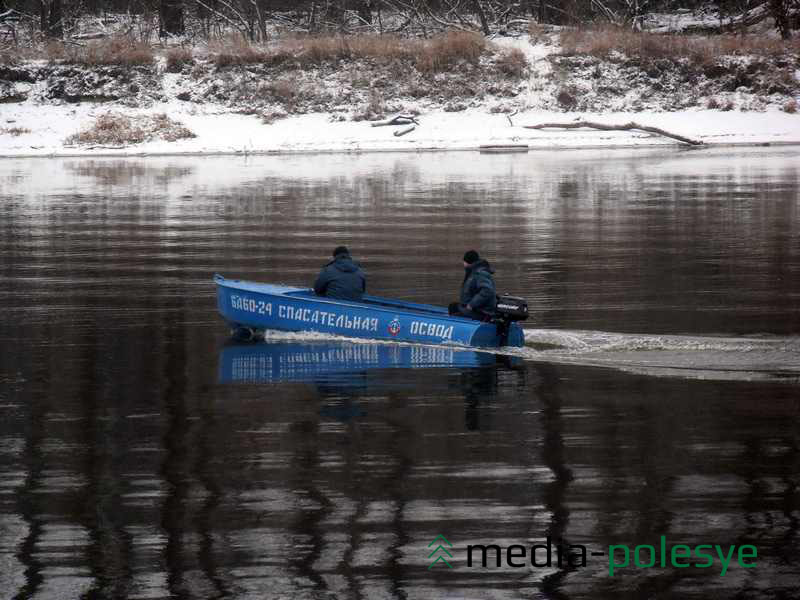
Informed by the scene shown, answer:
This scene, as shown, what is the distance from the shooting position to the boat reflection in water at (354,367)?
13.2 m

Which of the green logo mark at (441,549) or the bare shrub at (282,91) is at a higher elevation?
the bare shrub at (282,91)

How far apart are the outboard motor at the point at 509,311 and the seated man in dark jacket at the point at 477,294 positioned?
276 mm

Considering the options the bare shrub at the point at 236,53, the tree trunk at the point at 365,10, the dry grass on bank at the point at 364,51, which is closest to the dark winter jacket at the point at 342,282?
the dry grass on bank at the point at 364,51

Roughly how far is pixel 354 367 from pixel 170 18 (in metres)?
47.9

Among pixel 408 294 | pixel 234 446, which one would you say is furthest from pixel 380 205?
pixel 234 446

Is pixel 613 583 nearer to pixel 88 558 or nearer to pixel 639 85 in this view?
pixel 88 558

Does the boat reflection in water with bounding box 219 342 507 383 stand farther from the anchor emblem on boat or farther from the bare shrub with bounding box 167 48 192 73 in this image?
the bare shrub with bounding box 167 48 192 73

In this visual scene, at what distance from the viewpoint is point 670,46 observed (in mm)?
54438

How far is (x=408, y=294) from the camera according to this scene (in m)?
19.0

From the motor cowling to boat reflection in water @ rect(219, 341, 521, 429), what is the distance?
0.47 metres

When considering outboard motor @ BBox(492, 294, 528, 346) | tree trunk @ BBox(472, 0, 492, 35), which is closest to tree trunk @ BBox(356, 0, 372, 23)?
tree trunk @ BBox(472, 0, 492, 35)

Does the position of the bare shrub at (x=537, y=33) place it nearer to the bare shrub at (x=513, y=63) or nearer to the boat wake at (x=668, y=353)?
the bare shrub at (x=513, y=63)

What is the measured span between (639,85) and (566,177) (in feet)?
56.9

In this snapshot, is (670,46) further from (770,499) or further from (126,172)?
(770,499)
